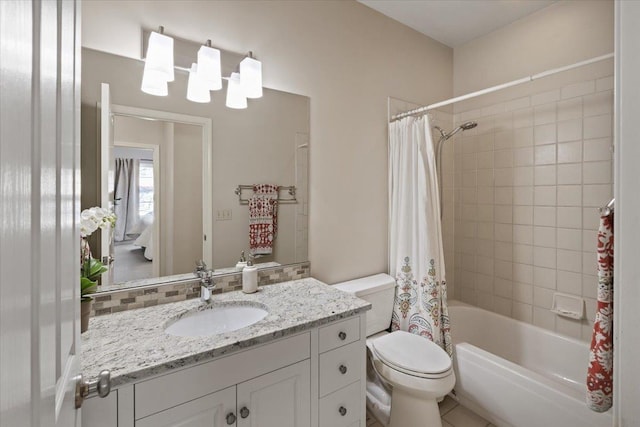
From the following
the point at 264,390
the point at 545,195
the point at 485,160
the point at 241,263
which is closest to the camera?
the point at 264,390

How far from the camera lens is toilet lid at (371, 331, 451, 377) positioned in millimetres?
1487

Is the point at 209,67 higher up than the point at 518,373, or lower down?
higher up

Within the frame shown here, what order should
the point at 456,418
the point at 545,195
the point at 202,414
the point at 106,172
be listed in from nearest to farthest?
the point at 202,414 → the point at 106,172 → the point at 456,418 → the point at 545,195

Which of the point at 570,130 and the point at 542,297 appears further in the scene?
the point at 542,297

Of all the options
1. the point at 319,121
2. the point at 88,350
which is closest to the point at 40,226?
the point at 88,350

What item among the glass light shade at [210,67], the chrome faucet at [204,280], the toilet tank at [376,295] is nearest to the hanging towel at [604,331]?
the toilet tank at [376,295]

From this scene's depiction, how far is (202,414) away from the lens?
0.95 m

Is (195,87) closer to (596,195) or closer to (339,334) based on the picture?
(339,334)

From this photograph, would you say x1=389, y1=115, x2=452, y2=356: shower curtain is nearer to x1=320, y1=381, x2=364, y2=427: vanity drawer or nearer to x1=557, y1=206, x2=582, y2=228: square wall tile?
x1=320, y1=381, x2=364, y2=427: vanity drawer

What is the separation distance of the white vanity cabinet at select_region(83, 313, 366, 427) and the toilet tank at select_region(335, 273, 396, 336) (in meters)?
0.50

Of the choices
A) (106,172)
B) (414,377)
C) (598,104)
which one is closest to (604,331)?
(414,377)

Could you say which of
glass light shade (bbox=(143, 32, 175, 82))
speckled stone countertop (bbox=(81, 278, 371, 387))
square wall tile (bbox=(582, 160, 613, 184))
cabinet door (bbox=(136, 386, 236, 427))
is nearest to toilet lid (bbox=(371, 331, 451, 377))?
speckled stone countertop (bbox=(81, 278, 371, 387))

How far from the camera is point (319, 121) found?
186 cm

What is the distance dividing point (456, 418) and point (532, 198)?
1.60 meters
